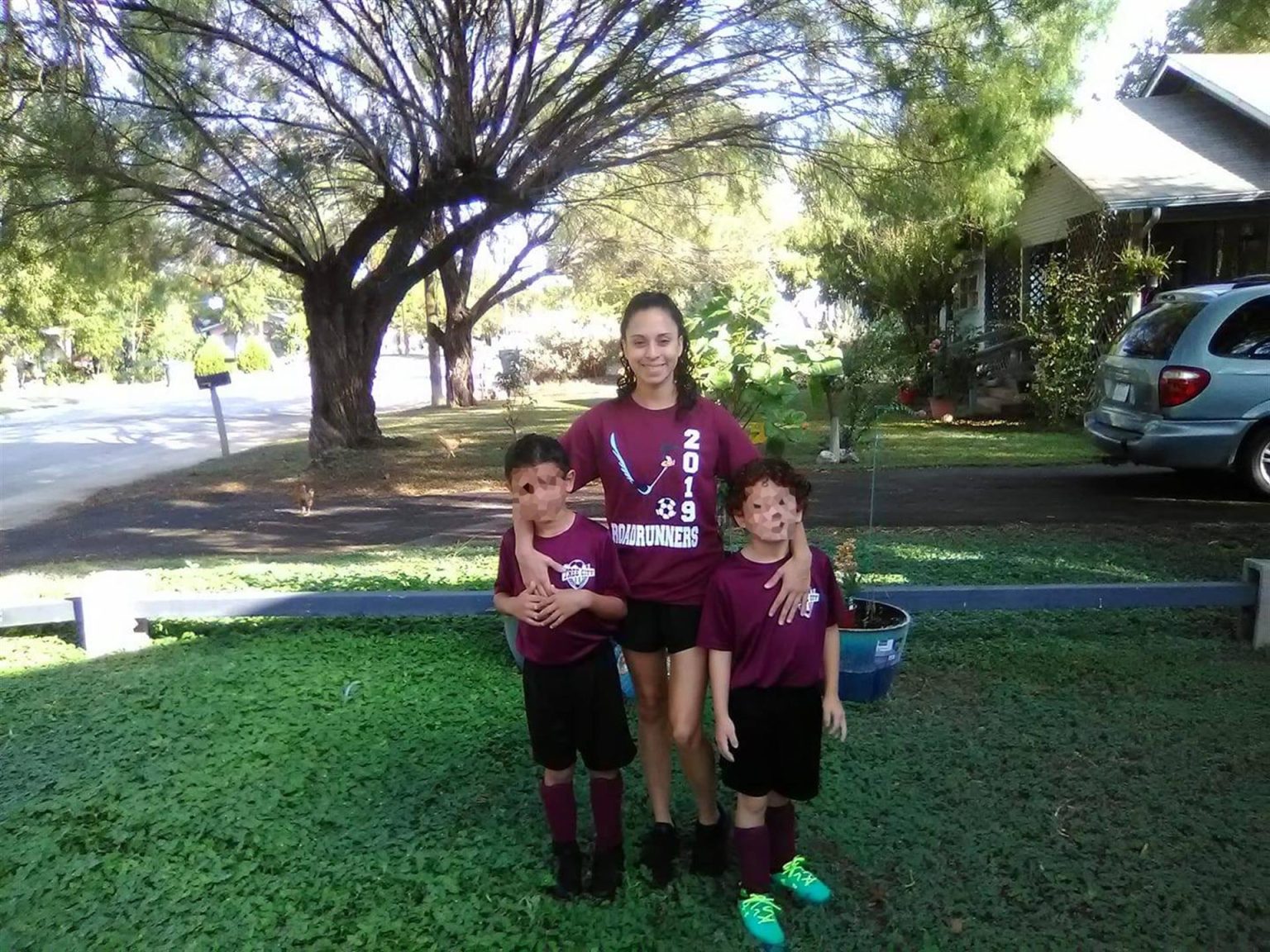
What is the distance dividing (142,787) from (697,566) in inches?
82.8

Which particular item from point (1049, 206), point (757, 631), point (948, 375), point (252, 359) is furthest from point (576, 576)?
point (252, 359)

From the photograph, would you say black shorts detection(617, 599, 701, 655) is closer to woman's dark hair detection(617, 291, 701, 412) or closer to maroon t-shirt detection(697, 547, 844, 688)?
maroon t-shirt detection(697, 547, 844, 688)

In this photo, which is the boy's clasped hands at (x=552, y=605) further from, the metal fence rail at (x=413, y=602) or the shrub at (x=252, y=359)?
the shrub at (x=252, y=359)

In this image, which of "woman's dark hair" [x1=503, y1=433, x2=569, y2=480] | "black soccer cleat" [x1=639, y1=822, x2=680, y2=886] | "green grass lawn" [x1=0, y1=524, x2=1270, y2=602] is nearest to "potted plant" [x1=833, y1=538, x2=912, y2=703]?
"black soccer cleat" [x1=639, y1=822, x2=680, y2=886]

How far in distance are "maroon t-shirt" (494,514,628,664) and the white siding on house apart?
46.3 feet

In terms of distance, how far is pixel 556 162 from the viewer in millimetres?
10531

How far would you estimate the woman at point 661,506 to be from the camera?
2730mm

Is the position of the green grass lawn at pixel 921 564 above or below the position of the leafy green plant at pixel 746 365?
below

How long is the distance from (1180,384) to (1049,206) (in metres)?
9.59

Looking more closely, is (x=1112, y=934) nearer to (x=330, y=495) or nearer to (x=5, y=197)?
(x=330, y=495)

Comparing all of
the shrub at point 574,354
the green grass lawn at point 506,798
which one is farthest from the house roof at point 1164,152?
the shrub at point 574,354

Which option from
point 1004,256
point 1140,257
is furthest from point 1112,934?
point 1004,256

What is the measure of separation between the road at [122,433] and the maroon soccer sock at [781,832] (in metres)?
9.70

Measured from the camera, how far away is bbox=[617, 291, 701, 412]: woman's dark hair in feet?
9.07
